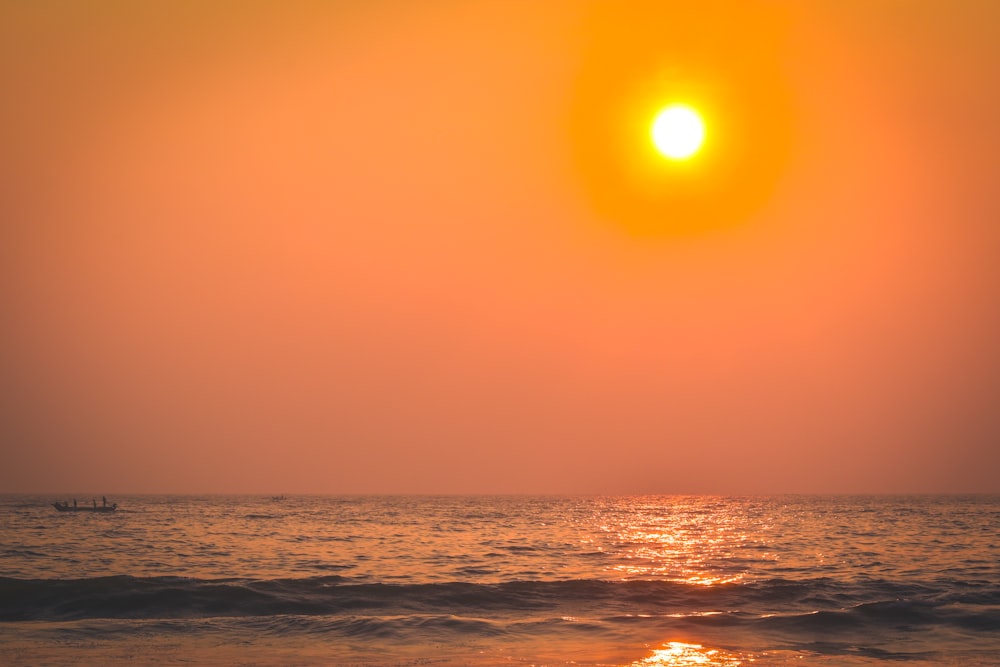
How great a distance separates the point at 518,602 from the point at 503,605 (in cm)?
77

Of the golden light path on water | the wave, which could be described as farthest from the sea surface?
the golden light path on water

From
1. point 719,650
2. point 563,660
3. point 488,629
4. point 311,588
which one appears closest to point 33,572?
point 311,588

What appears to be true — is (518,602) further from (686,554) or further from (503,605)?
(686,554)

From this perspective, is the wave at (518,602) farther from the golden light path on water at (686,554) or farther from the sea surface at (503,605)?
the golden light path on water at (686,554)

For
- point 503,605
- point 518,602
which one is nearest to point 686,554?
point 518,602

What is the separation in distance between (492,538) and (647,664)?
149ft

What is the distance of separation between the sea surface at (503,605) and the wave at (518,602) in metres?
0.13

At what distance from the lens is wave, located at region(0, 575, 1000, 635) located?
96.7 feet

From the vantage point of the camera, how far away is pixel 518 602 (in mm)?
33469

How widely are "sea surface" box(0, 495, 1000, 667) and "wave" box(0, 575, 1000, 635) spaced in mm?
125

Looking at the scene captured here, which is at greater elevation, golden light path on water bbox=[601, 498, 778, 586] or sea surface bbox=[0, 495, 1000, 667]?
golden light path on water bbox=[601, 498, 778, 586]

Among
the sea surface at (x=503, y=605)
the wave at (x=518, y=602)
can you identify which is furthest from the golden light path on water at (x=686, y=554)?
the wave at (x=518, y=602)

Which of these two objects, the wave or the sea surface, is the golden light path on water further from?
the wave

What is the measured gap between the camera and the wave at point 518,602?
29.5 meters
